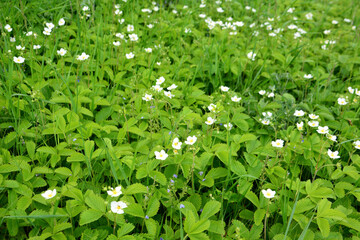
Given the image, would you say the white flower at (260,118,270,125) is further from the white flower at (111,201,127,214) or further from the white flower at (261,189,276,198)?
the white flower at (111,201,127,214)

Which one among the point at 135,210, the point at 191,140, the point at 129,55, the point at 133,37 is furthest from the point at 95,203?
the point at 133,37

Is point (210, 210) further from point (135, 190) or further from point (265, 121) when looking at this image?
point (265, 121)

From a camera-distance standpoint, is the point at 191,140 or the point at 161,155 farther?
the point at 191,140

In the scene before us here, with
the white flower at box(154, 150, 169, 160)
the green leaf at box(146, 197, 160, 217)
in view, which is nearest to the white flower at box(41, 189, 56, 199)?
the green leaf at box(146, 197, 160, 217)

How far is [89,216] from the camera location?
1716mm

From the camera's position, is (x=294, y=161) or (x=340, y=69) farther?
(x=340, y=69)

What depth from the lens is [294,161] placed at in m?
2.43

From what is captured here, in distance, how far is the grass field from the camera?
1882mm

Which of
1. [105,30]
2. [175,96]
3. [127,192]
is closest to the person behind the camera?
[127,192]

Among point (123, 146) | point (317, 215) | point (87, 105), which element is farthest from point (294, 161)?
point (87, 105)

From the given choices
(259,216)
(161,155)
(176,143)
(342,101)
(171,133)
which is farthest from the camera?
(342,101)

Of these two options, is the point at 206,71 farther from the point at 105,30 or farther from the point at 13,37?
the point at 13,37

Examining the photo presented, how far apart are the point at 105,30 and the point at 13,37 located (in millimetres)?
946

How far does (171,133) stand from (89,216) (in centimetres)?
89
